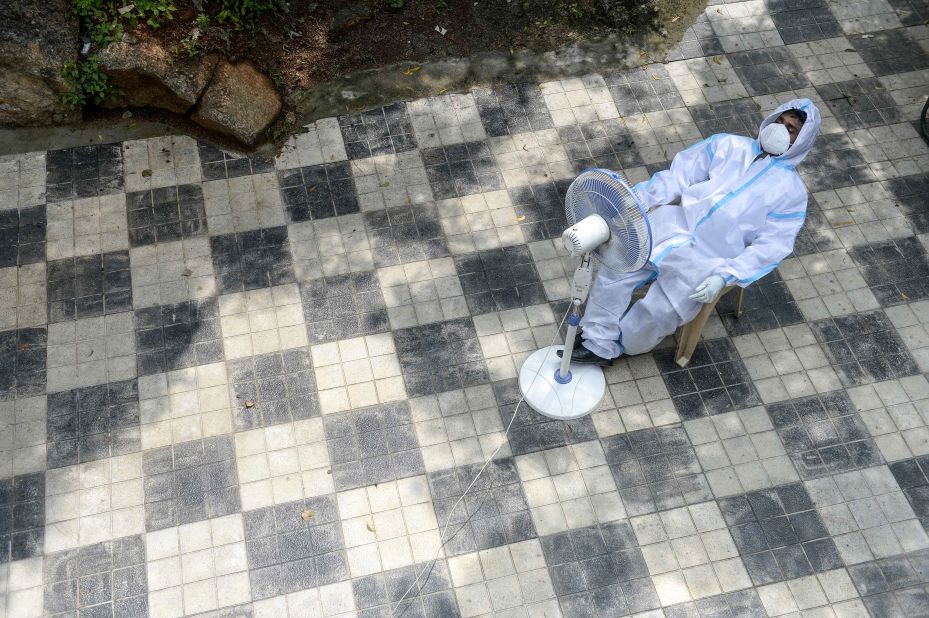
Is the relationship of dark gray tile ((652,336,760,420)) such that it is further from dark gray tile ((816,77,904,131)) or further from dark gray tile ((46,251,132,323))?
dark gray tile ((46,251,132,323))

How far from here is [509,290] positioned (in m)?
6.43

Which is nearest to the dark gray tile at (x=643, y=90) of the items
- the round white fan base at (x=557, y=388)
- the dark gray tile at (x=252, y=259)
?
the round white fan base at (x=557, y=388)

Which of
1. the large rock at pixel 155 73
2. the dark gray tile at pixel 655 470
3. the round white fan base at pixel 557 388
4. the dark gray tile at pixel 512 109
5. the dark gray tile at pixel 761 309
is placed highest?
the large rock at pixel 155 73

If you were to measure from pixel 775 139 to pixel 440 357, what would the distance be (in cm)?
253

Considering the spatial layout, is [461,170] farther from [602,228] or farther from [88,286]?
[88,286]

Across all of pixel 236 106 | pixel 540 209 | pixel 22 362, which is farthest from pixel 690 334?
pixel 22 362

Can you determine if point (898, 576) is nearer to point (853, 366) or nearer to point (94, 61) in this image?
point (853, 366)

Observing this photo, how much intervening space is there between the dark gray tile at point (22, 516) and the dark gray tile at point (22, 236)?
1.71 meters

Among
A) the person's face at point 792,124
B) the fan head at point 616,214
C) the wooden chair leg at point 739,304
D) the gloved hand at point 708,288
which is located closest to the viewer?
the fan head at point 616,214

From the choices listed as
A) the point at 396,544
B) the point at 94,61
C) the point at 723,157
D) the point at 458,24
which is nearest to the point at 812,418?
the point at 723,157

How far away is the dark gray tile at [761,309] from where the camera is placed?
6.35 m

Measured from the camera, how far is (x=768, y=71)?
7.82 metres

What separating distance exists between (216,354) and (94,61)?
267 centimetres

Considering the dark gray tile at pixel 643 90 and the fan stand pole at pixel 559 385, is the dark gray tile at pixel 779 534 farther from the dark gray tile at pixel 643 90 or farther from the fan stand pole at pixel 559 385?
the dark gray tile at pixel 643 90
